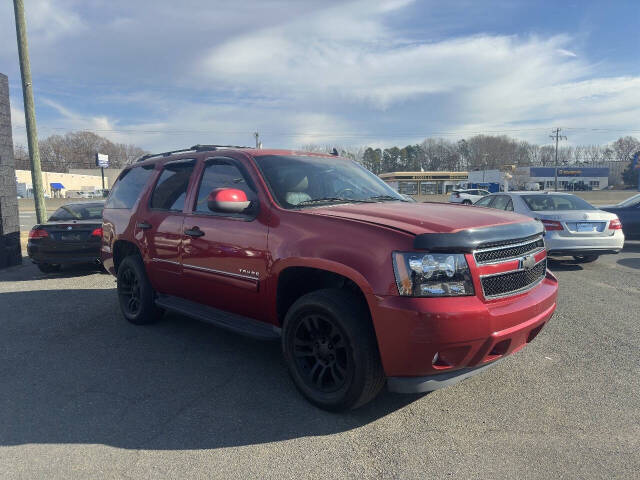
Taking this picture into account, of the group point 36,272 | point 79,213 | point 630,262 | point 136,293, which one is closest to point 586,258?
point 630,262

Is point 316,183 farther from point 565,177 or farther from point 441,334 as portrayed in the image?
point 565,177

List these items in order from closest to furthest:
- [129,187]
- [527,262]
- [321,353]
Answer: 1. [527,262]
2. [321,353]
3. [129,187]

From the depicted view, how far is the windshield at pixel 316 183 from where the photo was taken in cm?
385

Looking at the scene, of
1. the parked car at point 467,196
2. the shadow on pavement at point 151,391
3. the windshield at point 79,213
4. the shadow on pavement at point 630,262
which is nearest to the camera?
the shadow on pavement at point 151,391

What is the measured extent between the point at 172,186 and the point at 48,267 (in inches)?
226

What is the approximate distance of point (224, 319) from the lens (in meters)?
4.01

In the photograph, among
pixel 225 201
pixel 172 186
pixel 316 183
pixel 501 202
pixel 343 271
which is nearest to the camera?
pixel 343 271

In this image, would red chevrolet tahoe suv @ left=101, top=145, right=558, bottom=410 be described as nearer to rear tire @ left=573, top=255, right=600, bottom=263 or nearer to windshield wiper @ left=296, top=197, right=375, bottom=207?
windshield wiper @ left=296, top=197, right=375, bottom=207

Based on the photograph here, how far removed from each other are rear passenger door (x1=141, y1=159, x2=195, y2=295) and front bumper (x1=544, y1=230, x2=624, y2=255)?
6.62m

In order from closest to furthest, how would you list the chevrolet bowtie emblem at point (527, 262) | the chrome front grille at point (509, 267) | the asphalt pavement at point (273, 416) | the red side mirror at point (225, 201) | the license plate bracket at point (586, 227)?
1. the asphalt pavement at point (273, 416)
2. the chrome front grille at point (509, 267)
3. the chevrolet bowtie emblem at point (527, 262)
4. the red side mirror at point (225, 201)
5. the license plate bracket at point (586, 227)

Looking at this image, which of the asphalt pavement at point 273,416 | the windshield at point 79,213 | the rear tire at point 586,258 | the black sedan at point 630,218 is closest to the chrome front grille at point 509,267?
the asphalt pavement at point 273,416

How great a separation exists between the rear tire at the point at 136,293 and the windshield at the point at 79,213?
4343 mm

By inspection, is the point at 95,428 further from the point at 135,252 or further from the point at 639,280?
the point at 639,280

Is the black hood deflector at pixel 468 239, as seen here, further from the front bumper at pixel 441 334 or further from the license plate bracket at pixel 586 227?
the license plate bracket at pixel 586 227
